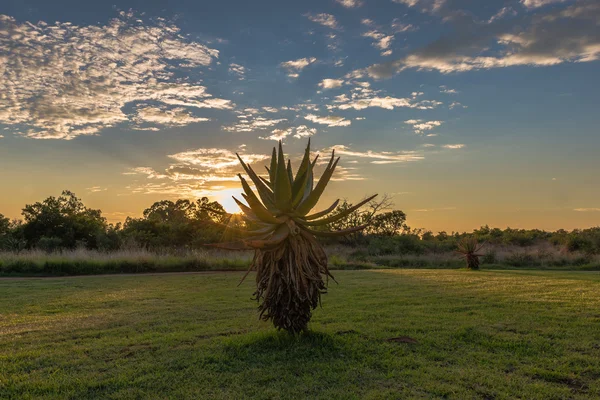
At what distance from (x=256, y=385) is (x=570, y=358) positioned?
384 cm

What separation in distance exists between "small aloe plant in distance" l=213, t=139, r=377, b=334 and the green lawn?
0.66m

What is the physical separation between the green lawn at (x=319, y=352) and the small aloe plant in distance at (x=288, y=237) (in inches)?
26.0

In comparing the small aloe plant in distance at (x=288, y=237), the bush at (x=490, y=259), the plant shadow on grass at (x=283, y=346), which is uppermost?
the small aloe plant in distance at (x=288, y=237)

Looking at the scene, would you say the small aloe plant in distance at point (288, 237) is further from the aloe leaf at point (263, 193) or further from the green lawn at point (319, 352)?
the green lawn at point (319, 352)

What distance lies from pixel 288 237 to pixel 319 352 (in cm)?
146

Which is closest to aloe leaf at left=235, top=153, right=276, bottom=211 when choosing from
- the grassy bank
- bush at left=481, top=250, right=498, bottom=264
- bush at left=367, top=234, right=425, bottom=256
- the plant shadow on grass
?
the plant shadow on grass

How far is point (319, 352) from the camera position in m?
5.12

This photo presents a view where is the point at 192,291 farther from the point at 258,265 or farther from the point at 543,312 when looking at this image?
the point at 543,312

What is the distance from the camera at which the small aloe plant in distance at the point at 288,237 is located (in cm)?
507

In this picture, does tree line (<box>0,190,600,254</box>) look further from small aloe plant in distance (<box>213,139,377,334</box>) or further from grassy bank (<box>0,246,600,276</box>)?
small aloe plant in distance (<box>213,139,377,334</box>)

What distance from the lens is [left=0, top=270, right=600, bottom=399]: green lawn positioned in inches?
165

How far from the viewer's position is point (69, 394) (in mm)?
4137

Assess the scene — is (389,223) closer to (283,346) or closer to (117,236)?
(117,236)

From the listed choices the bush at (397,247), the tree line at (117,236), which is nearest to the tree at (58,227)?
the tree line at (117,236)
